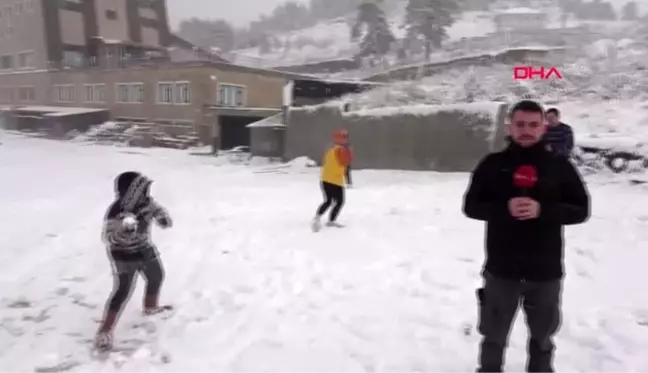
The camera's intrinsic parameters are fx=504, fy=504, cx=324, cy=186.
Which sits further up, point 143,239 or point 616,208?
point 143,239

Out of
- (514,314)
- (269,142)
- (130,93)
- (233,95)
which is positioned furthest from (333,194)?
(269,142)

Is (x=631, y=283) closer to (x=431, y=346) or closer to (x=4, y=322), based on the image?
(x=431, y=346)

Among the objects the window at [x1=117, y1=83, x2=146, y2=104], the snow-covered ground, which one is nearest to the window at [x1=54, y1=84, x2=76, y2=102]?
the window at [x1=117, y1=83, x2=146, y2=104]

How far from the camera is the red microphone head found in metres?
1.40

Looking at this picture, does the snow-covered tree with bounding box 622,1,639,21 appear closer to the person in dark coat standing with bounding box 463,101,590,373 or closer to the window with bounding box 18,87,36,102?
the person in dark coat standing with bounding box 463,101,590,373

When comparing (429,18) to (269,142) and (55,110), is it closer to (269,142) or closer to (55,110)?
(55,110)

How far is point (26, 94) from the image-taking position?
3607 millimetres

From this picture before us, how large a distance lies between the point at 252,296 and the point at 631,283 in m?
2.03

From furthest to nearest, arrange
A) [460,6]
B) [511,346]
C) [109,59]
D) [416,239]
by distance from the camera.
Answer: [460,6] < [416,239] < [109,59] < [511,346]

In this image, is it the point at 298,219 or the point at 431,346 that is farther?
the point at 298,219

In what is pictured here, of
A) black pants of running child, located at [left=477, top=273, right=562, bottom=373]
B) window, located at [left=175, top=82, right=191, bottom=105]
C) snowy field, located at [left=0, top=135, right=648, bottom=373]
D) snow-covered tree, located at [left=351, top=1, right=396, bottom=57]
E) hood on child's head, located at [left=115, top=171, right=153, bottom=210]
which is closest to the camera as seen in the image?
black pants of running child, located at [left=477, top=273, right=562, bottom=373]

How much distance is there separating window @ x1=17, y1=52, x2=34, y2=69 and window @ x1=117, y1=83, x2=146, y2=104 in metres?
0.59

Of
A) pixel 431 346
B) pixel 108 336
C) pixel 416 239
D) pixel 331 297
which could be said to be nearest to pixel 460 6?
pixel 416 239

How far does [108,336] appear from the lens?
6.81ft
